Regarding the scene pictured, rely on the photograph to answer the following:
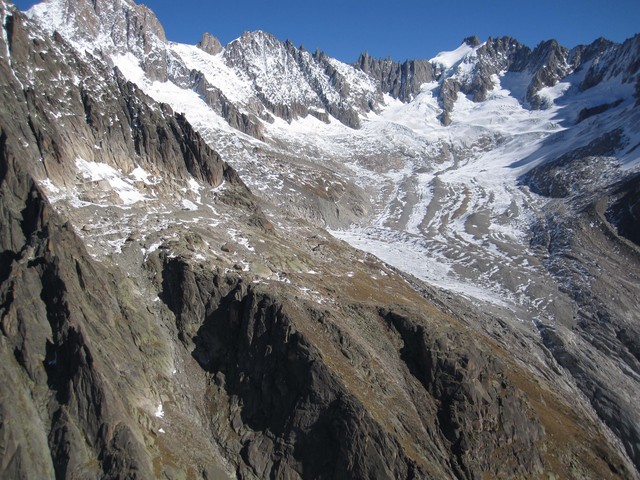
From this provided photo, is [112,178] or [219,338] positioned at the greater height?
[112,178]

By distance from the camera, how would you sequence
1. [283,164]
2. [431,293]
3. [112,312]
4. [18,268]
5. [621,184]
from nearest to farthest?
[18,268]
[112,312]
[431,293]
[621,184]
[283,164]

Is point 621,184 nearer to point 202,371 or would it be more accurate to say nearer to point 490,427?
point 490,427

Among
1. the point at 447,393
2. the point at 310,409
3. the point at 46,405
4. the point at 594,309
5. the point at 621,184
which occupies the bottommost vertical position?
the point at 46,405

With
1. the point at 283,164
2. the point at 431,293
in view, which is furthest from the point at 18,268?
the point at 283,164

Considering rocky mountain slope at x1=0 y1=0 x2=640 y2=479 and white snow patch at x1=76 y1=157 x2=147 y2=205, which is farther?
white snow patch at x1=76 y1=157 x2=147 y2=205

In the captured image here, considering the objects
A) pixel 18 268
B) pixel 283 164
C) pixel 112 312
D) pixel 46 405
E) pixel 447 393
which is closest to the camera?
pixel 46 405

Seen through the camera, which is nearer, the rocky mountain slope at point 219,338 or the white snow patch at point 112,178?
the rocky mountain slope at point 219,338

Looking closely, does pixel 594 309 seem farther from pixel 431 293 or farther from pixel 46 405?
pixel 46 405

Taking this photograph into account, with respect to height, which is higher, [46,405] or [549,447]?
[549,447]

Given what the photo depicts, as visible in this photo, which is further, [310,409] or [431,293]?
[431,293]

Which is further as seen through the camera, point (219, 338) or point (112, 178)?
point (112, 178)
